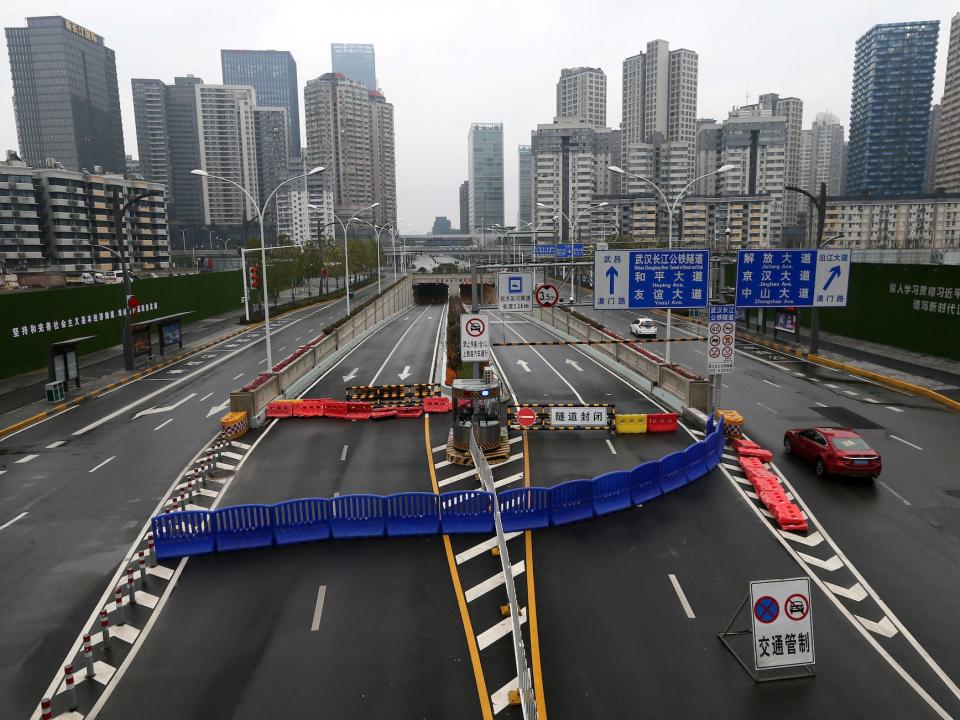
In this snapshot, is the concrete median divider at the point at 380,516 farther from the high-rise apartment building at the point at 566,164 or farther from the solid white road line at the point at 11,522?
the high-rise apartment building at the point at 566,164

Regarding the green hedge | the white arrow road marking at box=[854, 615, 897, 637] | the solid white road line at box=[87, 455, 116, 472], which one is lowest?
the white arrow road marking at box=[854, 615, 897, 637]

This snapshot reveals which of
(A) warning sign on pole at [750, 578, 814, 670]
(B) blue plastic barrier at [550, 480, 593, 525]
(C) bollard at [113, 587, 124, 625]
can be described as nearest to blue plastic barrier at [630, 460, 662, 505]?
(B) blue plastic barrier at [550, 480, 593, 525]

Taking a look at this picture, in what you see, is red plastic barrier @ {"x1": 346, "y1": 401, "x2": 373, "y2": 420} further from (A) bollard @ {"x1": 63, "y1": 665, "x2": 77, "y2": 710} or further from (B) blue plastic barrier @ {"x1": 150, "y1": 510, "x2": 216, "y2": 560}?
(A) bollard @ {"x1": 63, "y1": 665, "x2": 77, "y2": 710}

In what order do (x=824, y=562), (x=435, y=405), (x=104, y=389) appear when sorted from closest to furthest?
(x=824, y=562)
(x=435, y=405)
(x=104, y=389)

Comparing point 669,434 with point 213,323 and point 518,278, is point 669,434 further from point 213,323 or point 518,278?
point 213,323

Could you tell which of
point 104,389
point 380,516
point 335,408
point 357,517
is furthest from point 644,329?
point 357,517

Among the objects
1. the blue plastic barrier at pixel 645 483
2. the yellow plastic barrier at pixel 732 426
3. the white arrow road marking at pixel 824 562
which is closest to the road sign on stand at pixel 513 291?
the blue plastic barrier at pixel 645 483

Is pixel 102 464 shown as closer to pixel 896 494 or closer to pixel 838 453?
pixel 838 453
